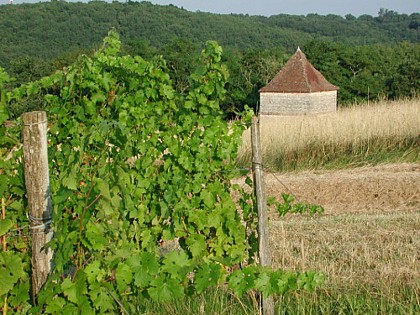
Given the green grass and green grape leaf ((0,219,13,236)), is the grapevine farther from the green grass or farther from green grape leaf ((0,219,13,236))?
the green grass

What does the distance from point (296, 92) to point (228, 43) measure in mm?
57649

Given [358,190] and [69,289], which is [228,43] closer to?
[358,190]

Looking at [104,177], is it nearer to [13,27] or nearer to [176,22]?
[13,27]

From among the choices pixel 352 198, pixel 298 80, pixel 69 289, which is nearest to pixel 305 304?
pixel 69 289

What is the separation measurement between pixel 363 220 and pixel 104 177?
5.68 m

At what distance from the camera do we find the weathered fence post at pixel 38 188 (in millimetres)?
3170

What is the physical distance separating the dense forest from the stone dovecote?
359 cm

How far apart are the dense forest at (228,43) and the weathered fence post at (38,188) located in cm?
228

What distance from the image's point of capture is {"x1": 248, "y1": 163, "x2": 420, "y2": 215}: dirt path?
9.73 metres

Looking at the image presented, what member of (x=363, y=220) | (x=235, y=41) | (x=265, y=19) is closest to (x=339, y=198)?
Result: (x=363, y=220)

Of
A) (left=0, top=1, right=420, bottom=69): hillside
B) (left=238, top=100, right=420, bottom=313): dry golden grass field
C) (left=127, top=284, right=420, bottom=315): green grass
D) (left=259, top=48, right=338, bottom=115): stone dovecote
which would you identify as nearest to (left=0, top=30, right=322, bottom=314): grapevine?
(left=127, top=284, right=420, bottom=315): green grass

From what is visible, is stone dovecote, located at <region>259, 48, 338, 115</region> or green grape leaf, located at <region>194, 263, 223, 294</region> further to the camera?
stone dovecote, located at <region>259, 48, 338, 115</region>


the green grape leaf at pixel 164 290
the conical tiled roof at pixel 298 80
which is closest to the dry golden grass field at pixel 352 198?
the green grape leaf at pixel 164 290

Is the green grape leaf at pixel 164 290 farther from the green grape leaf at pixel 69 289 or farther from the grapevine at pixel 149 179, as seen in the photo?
the green grape leaf at pixel 69 289
